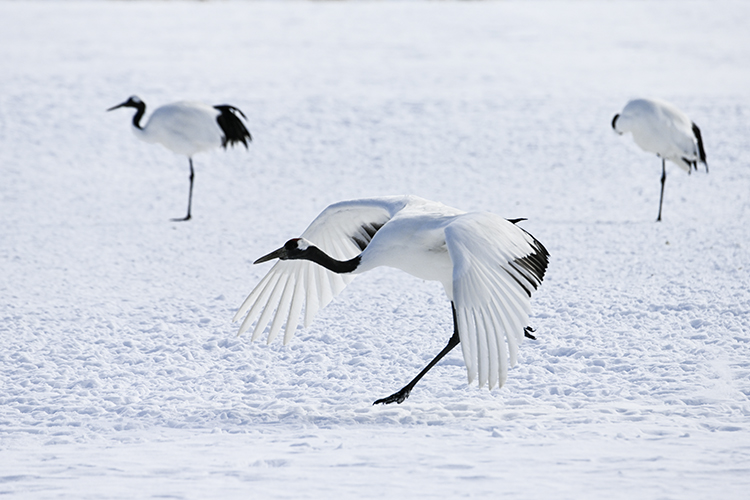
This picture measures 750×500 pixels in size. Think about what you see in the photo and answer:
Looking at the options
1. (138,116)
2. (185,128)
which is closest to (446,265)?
(185,128)

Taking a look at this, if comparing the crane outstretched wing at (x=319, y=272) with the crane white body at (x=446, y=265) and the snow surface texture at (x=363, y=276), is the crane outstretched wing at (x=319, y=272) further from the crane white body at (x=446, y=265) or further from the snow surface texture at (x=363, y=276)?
the snow surface texture at (x=363, y=276)

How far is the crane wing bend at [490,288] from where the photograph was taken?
10.7 ft

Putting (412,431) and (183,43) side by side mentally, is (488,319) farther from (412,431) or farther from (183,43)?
(183,43)

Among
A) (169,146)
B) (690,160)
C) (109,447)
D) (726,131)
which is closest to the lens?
(109,447)

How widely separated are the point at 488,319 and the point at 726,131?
350 inches

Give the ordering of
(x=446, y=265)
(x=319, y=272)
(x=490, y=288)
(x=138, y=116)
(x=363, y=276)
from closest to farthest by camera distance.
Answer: (x=490, y=288) < (x=446, y=265) < (x=319, y=272) < (x=363, y=276) < (x=138, y=116)

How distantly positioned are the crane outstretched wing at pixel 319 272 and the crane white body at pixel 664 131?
4679 millimetres

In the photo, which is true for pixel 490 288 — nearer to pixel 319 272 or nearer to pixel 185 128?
pixel 319 272

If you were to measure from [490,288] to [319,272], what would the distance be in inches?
51.5

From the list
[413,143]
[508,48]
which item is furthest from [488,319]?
[508,48]

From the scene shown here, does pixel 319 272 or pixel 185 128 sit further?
pixel 185 128

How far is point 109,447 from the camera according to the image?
3457 millimetres

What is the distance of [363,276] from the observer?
6.42 meters

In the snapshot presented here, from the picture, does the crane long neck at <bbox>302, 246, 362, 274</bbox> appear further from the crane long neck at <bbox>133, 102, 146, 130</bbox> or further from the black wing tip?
the crane long neck at <bbox>133, 102, 146, 130</bbox>
